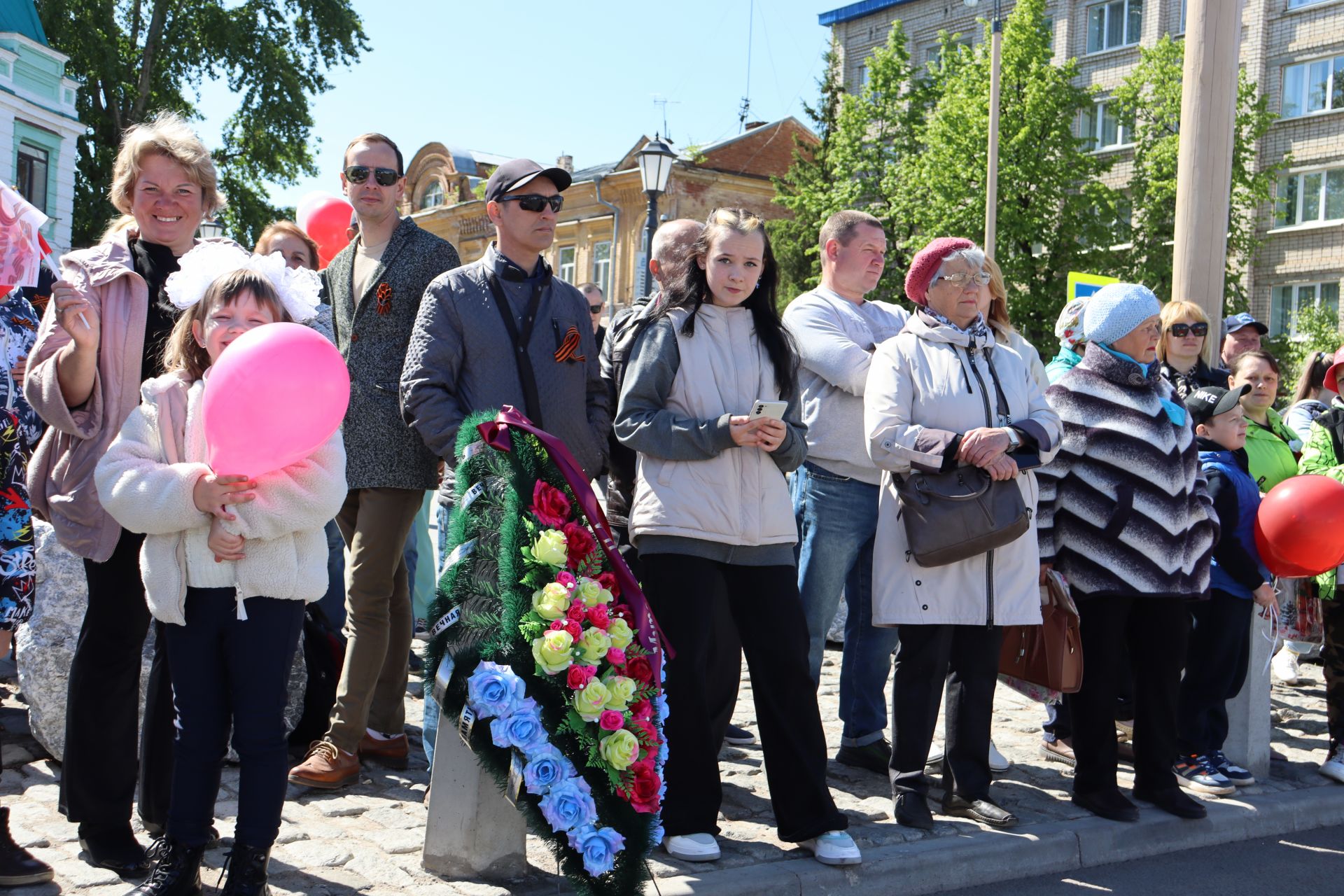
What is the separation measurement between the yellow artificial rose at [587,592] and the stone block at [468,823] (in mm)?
587

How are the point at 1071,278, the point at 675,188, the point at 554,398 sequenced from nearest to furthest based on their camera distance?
the point at 554,398, the point at 1071,278, the point at 675,188

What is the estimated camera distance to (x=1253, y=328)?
823cm

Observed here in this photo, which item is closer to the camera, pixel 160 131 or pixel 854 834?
pixel 160 131

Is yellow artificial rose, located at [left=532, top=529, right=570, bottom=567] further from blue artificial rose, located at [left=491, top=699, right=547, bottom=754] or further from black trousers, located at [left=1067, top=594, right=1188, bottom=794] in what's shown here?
black trousers, located at [left=1067, top=594, right=1188, bottom=794]

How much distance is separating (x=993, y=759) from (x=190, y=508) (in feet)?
12.5

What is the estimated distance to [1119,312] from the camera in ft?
17.4

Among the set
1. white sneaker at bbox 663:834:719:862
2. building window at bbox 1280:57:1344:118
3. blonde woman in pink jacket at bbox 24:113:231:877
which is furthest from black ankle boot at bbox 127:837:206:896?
building window at bbox 1280:57:1344:118

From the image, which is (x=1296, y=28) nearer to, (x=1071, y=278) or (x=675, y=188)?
(x=675, y=188)

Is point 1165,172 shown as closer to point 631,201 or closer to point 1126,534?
point 631,201

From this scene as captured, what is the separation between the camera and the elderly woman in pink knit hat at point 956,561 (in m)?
4.83

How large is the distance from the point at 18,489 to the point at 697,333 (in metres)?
2.29

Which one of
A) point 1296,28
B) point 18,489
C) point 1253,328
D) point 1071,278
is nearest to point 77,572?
point 18,489

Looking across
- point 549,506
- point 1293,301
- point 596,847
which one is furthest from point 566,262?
point 596,847

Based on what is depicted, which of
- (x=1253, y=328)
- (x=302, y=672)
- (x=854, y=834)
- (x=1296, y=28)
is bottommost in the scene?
(x=854, y=834)
